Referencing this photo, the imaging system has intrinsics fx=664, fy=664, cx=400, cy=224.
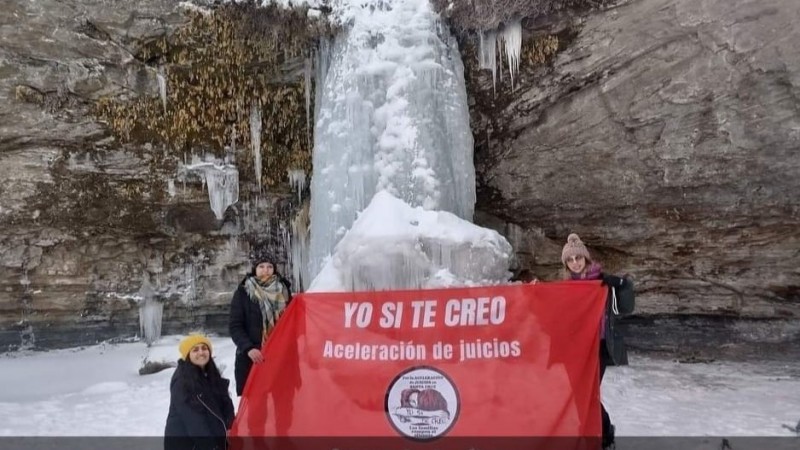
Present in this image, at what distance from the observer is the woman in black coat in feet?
12.0

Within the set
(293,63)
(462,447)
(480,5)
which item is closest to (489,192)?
(480,5)

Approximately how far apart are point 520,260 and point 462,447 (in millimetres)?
5942

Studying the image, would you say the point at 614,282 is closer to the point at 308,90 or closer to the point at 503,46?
the point at 503,46

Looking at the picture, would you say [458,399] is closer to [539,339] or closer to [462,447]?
[462,447]

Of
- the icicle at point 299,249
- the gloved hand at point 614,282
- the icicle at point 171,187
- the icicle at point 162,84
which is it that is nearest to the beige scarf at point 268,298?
the gloved hand at point 614,282

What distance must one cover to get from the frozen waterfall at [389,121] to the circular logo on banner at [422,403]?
3608 mm

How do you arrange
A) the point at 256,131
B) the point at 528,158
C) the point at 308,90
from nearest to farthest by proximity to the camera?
the point at 528,158, the point at 308,90, the point at 256,131

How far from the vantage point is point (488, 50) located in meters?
8.20

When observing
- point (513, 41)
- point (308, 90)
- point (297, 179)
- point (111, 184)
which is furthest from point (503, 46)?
point (111, 184)

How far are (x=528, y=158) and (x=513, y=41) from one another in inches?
59.2

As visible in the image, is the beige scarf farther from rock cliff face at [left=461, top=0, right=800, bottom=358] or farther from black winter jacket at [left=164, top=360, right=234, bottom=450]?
rock cliff face at [left=461, top=0, right=800, bottom=358]

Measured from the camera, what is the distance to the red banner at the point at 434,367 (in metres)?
3.97

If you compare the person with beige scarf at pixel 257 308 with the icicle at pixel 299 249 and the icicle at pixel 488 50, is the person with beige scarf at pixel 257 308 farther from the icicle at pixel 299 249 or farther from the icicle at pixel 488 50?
the icicle at pixel 488 50

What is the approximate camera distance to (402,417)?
13.3 feet
